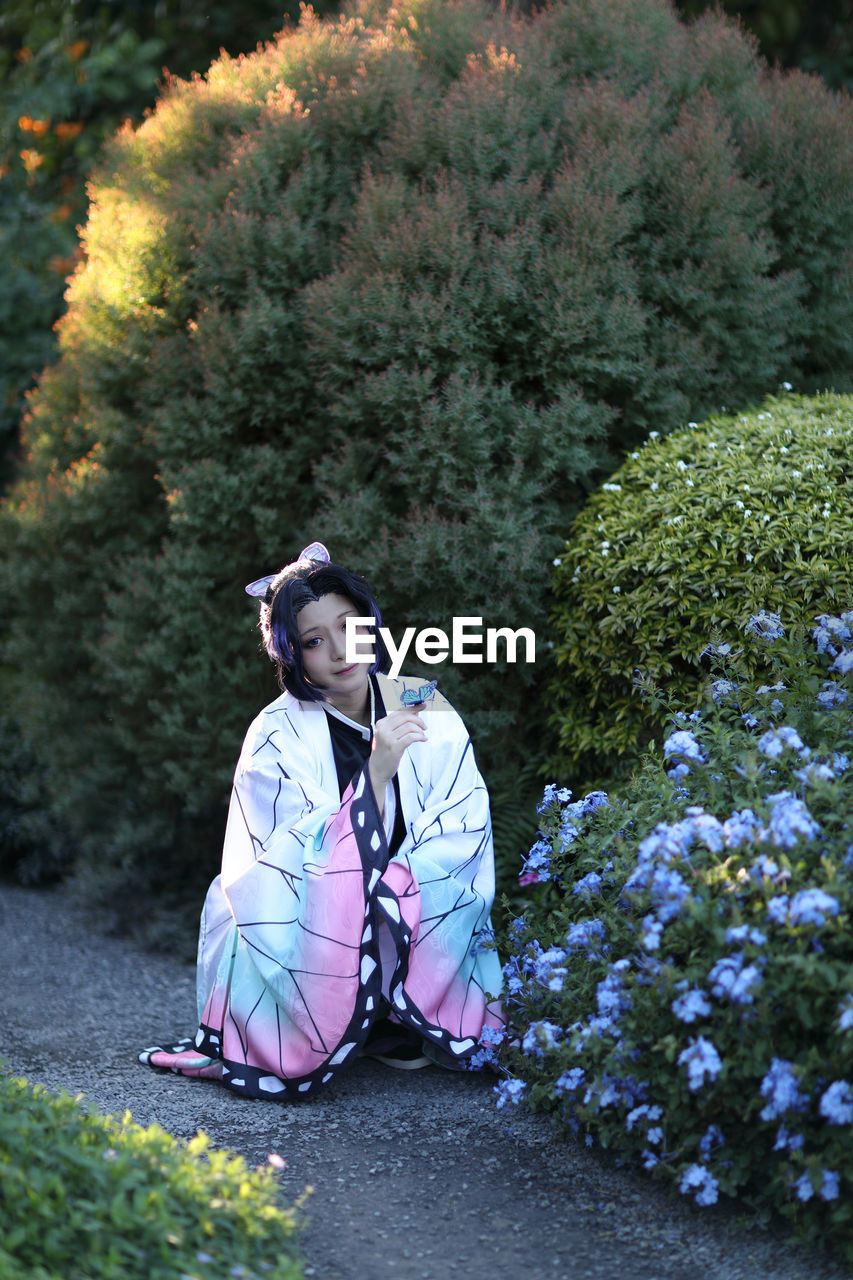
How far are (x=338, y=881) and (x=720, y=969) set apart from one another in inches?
42.4

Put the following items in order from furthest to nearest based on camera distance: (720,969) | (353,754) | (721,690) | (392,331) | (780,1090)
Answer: (392,331), (353,754), (721,690), (720,969), (780,1090)

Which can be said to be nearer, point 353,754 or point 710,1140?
point 710,1140

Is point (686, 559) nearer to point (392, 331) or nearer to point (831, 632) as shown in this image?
point (831, 632)

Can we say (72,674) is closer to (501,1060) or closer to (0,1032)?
(0,1032)

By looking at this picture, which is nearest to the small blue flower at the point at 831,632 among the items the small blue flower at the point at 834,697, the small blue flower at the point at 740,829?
the small blue flower at the point at 834,697

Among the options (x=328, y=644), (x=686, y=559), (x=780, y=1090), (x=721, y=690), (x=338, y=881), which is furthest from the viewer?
(x=686, y=559)

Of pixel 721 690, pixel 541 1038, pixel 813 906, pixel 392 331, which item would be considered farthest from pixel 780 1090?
pixel 392 331

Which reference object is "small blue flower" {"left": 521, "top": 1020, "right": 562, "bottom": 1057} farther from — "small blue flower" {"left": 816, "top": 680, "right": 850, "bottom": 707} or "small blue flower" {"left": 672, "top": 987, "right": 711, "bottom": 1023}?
"small blue flower" {"left": 816, "top": 680, "right": 850, "bottom": 707}

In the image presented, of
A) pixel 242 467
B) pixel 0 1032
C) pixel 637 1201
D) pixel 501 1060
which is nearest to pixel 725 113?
pixel 242 467

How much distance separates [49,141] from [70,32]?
0.90 meters

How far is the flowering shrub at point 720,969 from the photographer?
221 cm

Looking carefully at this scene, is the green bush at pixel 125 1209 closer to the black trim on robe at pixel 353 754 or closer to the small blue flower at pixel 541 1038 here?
the small blue flower at pixel 541 1038

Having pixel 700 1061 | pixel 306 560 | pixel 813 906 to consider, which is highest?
pixel 306 560

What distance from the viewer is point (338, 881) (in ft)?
9.89
